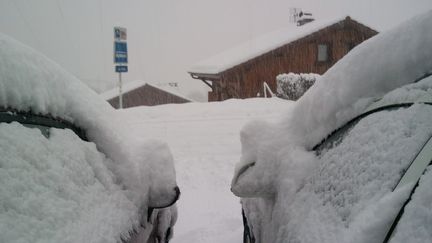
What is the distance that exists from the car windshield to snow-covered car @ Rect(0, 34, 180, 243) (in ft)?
2.69

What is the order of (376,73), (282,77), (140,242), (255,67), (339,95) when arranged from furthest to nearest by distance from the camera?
(255,67) → (282,77) → (140,242) → (339,95) → (376,73)

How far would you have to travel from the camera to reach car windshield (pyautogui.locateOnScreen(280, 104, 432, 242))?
4.20ft

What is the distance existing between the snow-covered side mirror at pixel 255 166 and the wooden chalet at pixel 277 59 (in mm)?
17810

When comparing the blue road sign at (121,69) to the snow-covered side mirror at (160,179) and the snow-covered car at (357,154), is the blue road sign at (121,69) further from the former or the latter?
the snow-covered car at (357,154)

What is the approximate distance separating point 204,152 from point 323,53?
55.0ft

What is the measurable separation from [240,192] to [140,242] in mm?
622

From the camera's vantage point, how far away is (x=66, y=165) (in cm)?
157

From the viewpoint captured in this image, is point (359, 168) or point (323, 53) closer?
point (359, 168)

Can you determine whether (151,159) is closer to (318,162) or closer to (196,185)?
(318,162)

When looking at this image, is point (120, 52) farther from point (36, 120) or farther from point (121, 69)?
point (36, 120)

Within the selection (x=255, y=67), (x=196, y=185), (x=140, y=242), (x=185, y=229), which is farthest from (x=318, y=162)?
(x=255, y=67)

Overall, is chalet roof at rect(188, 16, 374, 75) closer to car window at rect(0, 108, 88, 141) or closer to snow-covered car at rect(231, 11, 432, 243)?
snow-covered car at rect(231, 11, 432, 243)

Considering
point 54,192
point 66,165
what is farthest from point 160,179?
point 54,192

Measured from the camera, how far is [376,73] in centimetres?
169
